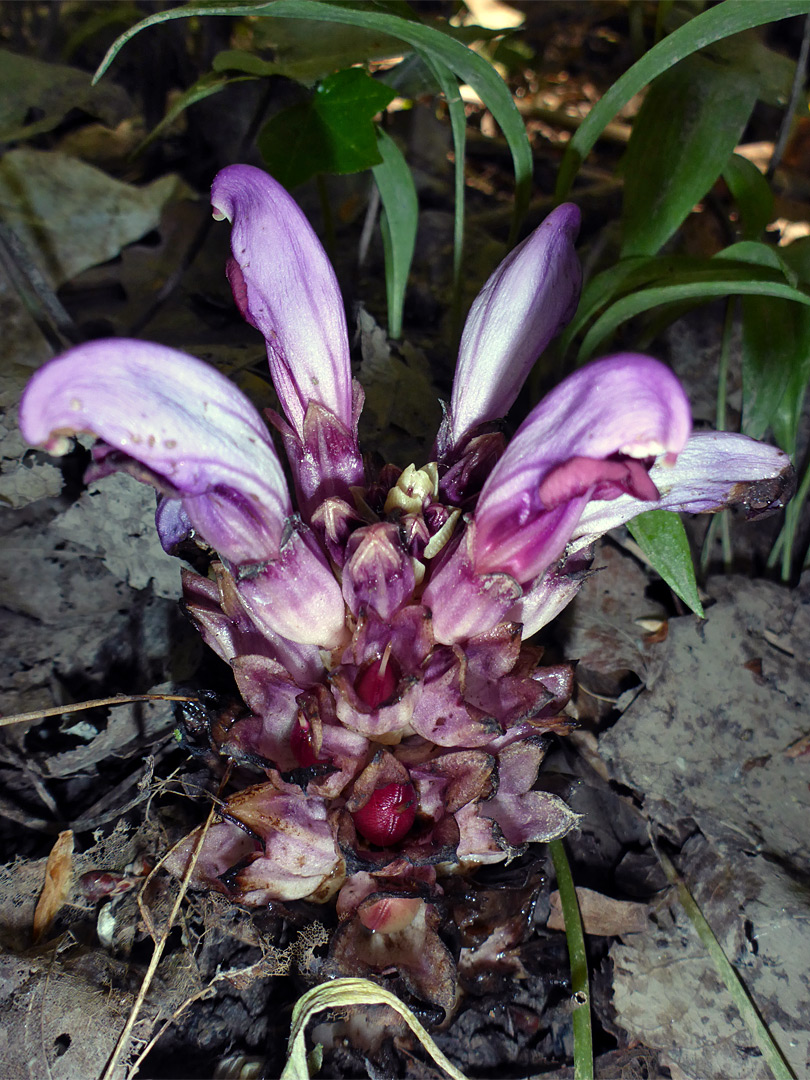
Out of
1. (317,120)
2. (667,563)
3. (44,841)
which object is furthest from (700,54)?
(44,841)

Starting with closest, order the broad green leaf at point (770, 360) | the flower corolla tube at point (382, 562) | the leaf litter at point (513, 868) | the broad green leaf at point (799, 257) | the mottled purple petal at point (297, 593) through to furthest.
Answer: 1. the flower corolla tube at point (382, 562)
2. the mottled purple petal at point (297, 593)
3. the leaf litter at point (513, 868)
4. the broad green leaf at point (799, 257)
5. the broad green leaf at point (770, 360)

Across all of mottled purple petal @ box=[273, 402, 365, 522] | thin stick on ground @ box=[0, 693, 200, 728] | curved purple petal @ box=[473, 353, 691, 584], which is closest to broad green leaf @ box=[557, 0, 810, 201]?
curved purple petal @ box=[473, 353, 691, 584]

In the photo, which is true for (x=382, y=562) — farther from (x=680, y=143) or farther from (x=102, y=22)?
(x=102, y=22)

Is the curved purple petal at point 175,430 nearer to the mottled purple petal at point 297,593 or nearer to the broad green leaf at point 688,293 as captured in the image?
the mottled purple petal at point 297,593

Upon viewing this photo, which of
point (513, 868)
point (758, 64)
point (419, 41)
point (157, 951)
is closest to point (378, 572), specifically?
point (513, 868)

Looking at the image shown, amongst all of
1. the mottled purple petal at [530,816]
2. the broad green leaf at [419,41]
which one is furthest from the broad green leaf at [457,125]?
the mottled purple petal at [530,816]

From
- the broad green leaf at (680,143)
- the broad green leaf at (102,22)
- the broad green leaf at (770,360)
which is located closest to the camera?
the broad green leaf at (680,143)

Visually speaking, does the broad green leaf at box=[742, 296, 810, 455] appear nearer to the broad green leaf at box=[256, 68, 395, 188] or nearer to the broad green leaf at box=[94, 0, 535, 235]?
the broad green leaf at box=[94, 0, 535, 235]
